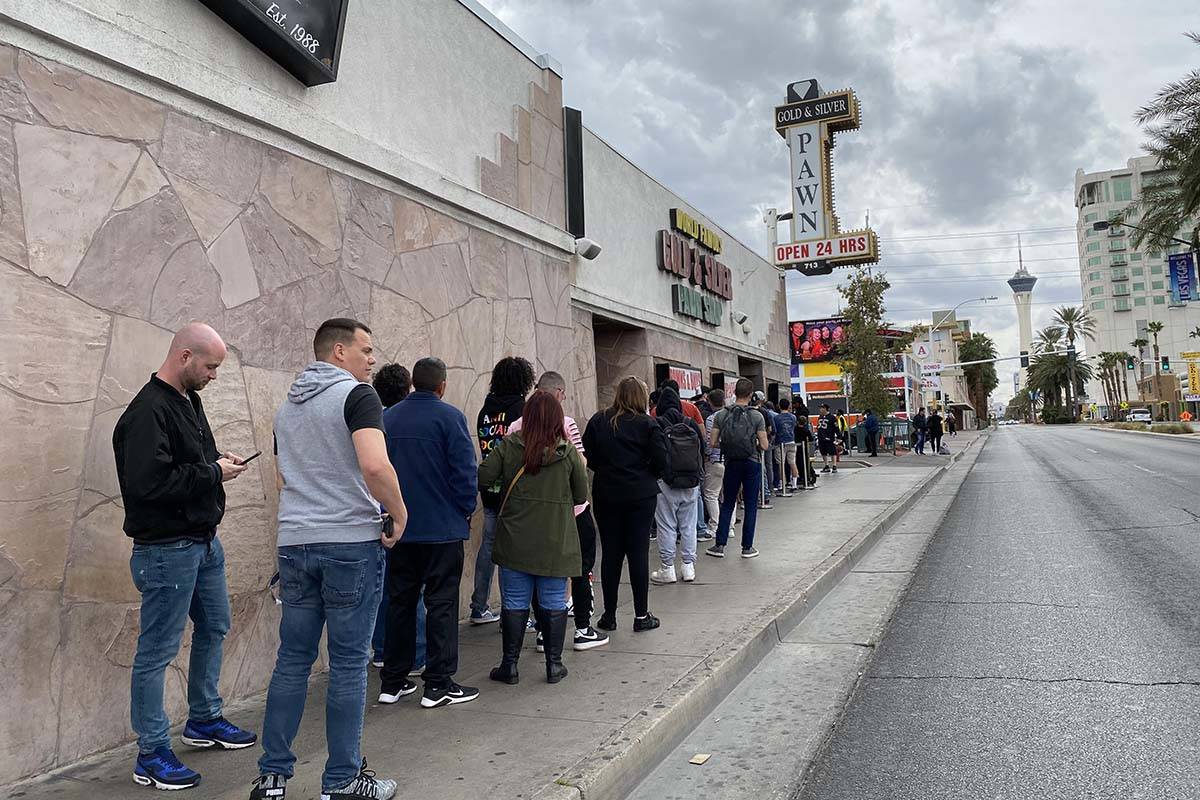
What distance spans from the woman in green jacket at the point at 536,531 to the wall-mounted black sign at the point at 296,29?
2.62 meters

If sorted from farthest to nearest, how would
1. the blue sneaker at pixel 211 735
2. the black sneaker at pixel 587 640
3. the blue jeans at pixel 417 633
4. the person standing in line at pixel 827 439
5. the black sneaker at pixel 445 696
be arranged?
the person standing in line at pixel 827 439 → the black sneaker at pixel 587 640 → the blue jeans at pixel 417 633 → the black sneaker at pixel 445 696 → the blue sneaker at pixel 211 735

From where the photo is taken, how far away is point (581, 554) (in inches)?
209

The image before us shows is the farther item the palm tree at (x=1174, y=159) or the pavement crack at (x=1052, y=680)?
the palm tree at (x=1174, y=159)

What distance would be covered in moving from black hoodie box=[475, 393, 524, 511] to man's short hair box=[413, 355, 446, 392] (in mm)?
961

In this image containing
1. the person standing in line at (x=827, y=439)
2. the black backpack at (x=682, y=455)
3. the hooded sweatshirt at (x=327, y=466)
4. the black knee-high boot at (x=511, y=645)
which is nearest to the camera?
the hooded sweatshirt at (x=327, y=466)

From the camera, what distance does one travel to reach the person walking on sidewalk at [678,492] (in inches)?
297

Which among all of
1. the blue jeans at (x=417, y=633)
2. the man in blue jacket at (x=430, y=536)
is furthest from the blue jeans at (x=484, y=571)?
the man in blue jacket at (x=430, y=536)

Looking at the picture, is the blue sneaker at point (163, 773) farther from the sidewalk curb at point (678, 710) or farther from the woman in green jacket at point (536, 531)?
the woman in green jacket at point (536, 531)

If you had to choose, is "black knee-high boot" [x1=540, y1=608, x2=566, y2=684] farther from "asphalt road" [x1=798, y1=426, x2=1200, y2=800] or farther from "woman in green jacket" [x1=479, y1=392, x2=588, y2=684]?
"asphalt road" [x1=798, y1=426, x2=1200, y2=800]

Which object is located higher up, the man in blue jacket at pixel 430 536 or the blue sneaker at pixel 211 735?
the man in blue jacket at pixel 430 536

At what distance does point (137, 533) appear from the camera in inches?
135

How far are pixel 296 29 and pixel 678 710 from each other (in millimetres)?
4645

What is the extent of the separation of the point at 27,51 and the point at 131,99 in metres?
0.53

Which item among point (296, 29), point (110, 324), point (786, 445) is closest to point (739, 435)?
point (296, 29)
